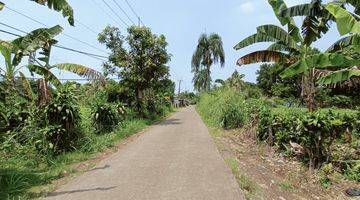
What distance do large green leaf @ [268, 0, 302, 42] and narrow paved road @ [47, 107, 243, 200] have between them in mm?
5151

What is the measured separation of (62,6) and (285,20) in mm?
7867

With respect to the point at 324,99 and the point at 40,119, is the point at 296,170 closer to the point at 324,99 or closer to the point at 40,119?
the point at 40,119

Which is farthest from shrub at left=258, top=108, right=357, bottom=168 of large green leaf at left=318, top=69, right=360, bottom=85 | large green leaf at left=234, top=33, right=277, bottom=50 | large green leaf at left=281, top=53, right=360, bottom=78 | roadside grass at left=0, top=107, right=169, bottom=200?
roadside grass at left=0, top=107, right=169, bottom=200

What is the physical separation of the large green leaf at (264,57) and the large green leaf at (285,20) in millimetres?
1203

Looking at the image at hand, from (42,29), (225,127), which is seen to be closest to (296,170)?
(42,29)

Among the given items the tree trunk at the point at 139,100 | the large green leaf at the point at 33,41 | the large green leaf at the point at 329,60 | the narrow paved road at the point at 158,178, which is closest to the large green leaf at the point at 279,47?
the narrow paved road at the point at 158,178

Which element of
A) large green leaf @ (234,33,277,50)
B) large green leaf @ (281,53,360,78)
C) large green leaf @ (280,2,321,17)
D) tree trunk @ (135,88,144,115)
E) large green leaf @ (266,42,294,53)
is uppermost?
large green leaf @ (280,2,321,17)

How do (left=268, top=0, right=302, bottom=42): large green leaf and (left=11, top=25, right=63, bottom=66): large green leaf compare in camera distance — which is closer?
(left=11, top=25, right=63, bottom=66): large green leaf

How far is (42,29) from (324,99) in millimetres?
32946

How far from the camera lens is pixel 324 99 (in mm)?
37875

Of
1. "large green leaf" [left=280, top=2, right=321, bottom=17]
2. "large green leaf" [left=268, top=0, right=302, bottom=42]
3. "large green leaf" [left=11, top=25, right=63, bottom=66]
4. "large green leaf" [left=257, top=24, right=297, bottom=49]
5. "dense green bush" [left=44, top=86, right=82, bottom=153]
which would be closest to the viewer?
"large green leaf" [left=11, top=25, right=63, bottom=66]

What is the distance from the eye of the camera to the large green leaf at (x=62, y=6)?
9367 millimetres

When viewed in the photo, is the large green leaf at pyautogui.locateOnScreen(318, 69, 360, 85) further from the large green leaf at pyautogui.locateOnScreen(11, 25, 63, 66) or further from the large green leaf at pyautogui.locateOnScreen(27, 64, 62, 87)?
the large green leaf at pyautogui.locateOnScreen(11, 25, 63, 66)

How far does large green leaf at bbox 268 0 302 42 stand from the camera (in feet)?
43.9
